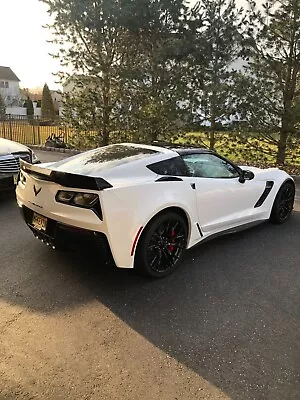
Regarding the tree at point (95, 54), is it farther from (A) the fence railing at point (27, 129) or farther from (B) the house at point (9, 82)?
(B) the house at point (9, 82)

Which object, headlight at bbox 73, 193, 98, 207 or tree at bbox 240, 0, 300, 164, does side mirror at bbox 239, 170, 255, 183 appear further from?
tree at bbox 240, 0, 300, 164

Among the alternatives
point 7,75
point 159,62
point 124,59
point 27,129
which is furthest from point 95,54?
point 7,75

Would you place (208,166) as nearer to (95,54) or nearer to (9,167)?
(9,167)

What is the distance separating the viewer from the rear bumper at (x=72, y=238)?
291 centimetres

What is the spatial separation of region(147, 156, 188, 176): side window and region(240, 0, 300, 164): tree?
5.77 metres

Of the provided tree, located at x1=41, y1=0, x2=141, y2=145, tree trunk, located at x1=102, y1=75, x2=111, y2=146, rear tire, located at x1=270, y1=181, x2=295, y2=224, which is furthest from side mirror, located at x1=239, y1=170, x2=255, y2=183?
tree trunk, located at x1=102, y1=75, x2=111, y2=146

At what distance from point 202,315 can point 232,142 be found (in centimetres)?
758

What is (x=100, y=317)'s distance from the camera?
273cm

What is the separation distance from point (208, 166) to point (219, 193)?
1.20ft

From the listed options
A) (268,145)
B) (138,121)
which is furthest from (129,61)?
(268,145)

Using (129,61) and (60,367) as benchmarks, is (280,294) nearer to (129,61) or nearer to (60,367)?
(60,367)

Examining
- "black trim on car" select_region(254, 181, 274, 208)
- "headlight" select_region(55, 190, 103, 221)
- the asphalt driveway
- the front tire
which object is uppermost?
"headlight" select_region(55, 190, 103, 221)

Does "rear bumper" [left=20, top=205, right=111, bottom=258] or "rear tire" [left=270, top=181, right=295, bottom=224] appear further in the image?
"rear tire" [left=270, top=181, right=295, bottom=224]

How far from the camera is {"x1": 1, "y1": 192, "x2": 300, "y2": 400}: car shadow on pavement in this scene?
2.21m
